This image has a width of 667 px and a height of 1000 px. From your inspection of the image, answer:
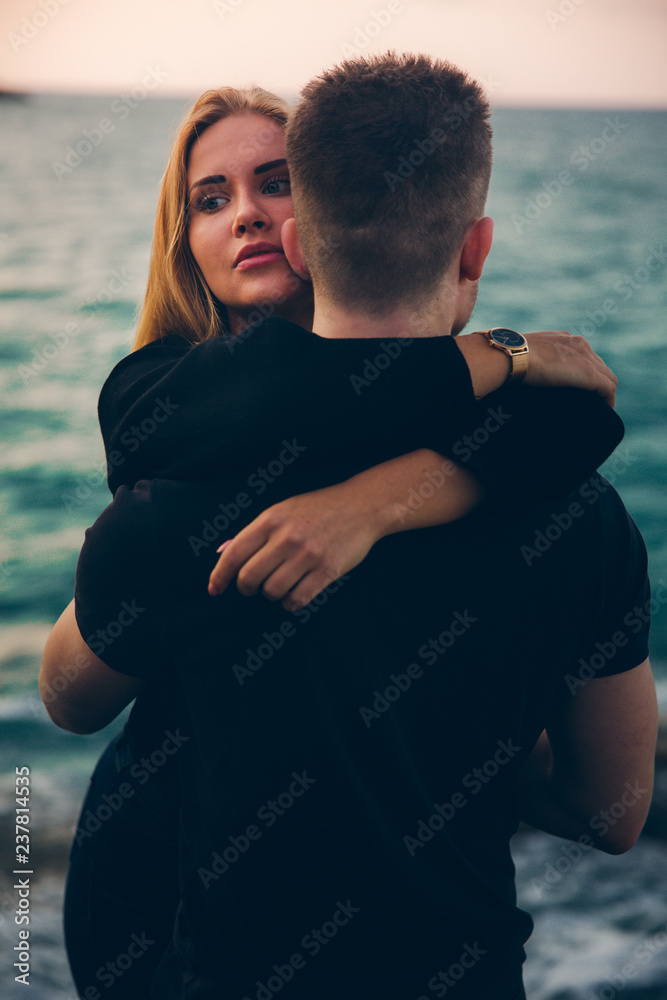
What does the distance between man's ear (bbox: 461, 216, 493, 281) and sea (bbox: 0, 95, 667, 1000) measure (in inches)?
10.4

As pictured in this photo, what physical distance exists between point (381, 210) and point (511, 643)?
637 mm

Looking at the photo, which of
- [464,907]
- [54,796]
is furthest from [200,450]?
[54,796]

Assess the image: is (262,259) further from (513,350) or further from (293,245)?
(513,350)

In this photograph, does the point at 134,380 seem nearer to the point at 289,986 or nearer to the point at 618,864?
the point at 289,986

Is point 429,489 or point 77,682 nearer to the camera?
point 429,489

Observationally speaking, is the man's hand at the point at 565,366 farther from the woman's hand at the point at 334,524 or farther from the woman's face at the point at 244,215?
the woman's face at the point at 244,215

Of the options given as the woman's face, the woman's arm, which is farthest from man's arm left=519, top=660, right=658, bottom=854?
the woman's face

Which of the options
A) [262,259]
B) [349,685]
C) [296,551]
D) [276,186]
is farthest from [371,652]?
[276,186]

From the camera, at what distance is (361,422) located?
→ 1.04m

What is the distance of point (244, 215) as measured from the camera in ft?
5.43

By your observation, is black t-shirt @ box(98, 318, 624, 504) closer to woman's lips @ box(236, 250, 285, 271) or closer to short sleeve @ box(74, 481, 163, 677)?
short sleeve @ box(74, 481, 163, 677)

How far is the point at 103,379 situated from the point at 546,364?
15337 mm

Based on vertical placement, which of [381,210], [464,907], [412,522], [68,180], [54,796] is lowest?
[68,180]

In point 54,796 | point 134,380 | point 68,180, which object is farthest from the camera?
point 68,180
